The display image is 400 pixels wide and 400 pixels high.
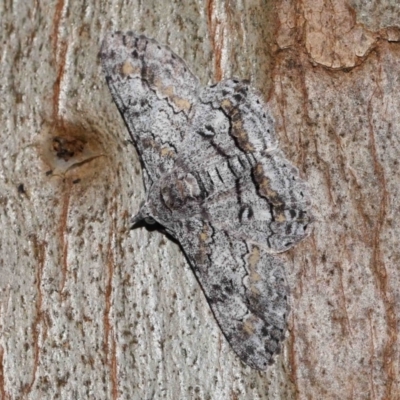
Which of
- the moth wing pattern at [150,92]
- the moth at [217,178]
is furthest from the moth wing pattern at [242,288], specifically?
the moth wing pattern at [150,92]

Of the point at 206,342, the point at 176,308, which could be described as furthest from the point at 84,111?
the point at 206,342

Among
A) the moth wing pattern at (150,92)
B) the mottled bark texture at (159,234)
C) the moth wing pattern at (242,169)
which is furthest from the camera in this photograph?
the moth wing pattern at (150,92)

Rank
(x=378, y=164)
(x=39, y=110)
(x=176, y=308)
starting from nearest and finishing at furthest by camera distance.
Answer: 1. (x=378, y=164)
2. (x=176, y=308)
3. (x=39, y=110)

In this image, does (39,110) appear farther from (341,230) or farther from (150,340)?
(341,230)

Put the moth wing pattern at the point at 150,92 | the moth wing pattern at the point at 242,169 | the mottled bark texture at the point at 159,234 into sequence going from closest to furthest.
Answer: the mottled bark texture at the point at 159,234 → the moth wing pattern at the point at 242,169 → the moth wing pattern at the point at 150,92

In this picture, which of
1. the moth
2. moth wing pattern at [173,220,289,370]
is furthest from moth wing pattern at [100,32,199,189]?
moth wing pattern at [173,220,289,370]

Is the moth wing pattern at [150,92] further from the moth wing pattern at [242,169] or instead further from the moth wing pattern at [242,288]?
the moth wing pattern at [242,288]

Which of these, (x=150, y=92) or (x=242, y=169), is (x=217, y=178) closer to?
(x=242, y=169)
